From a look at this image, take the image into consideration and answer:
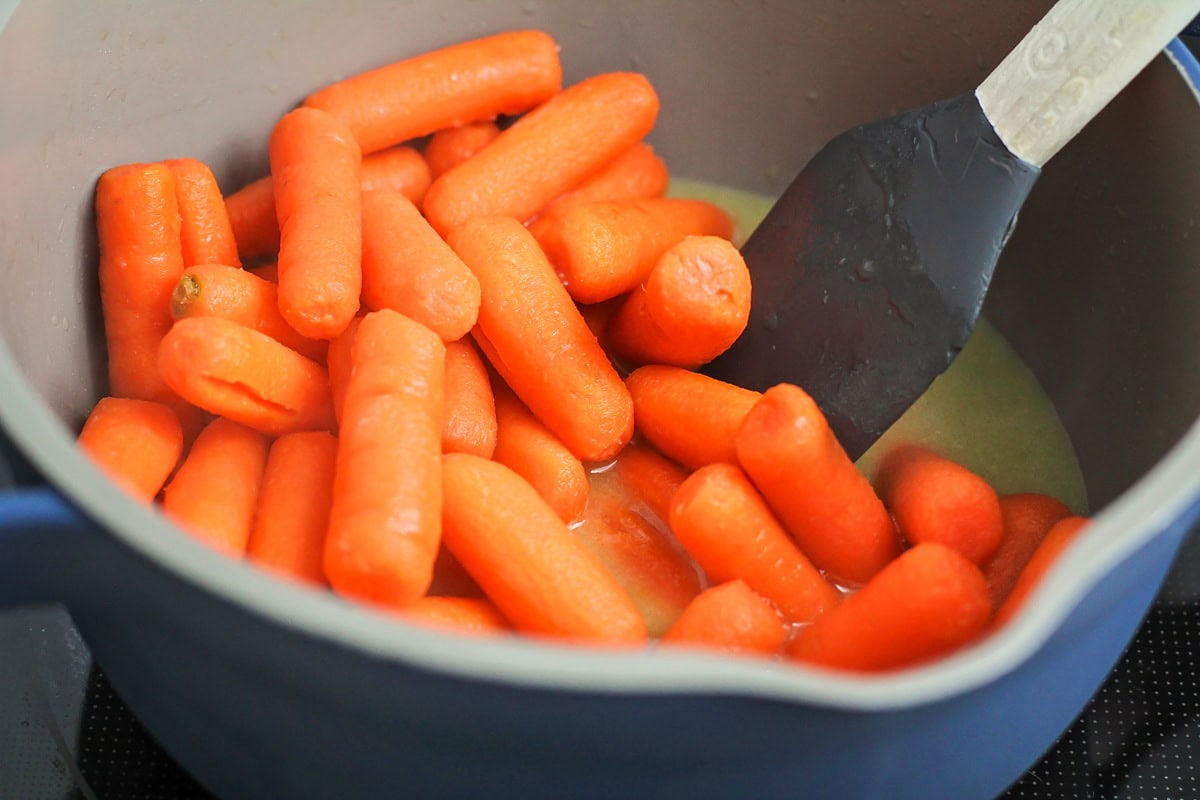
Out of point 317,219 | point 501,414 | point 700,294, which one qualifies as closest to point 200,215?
point 317,219

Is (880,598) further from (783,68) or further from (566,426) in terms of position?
(783,68)

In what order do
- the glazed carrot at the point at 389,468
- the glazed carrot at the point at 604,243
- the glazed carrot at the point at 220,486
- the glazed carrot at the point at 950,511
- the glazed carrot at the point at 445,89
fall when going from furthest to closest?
1. the glazed carrot at the point at 445,89
2. the glazed carrot at the point at 604,243
3. the glazed carrot at the point at 950,511
4. the glazed carrot at the point at 220,486
5. the glazed carrot at the point at 389,468

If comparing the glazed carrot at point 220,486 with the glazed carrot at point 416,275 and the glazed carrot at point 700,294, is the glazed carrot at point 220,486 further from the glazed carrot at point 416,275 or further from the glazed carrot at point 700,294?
the glazed carrot at point 700,294

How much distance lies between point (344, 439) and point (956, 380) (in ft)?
2.34

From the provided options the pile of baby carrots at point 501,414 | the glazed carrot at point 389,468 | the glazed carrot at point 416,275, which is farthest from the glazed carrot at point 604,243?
the glazed carrot at point 389,468

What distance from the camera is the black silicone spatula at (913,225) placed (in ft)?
3.54

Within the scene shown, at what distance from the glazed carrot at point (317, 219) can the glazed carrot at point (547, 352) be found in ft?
0.40


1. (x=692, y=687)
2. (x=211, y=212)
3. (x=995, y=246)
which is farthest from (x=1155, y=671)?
(x=211, y=212)

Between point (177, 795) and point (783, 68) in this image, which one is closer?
point (177, 795)

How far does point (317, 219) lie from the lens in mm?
1133

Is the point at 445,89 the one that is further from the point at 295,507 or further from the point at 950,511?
the point at 950,511

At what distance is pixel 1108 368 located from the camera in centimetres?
124

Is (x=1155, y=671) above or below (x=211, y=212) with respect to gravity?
above

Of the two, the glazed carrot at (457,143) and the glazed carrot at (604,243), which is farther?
the glazed carrot at (457,143)
